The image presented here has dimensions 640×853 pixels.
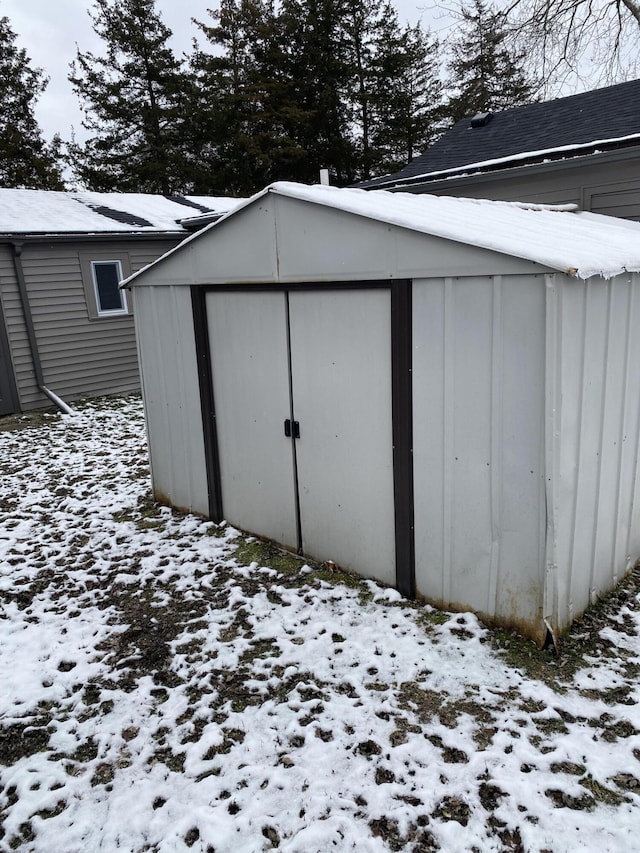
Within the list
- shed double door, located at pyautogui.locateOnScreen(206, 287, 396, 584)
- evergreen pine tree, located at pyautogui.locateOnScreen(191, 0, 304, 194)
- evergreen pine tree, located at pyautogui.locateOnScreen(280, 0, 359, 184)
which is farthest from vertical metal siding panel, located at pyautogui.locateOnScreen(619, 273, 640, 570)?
evergreen pine tree, located at pyautogui.locateOnScreen(280, 0, 359, 184)

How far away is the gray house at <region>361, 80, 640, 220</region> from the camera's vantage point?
6539 mm

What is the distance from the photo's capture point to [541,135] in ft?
27.2

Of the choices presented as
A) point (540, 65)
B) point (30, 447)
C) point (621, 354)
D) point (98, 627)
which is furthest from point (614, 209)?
point (540, 65)

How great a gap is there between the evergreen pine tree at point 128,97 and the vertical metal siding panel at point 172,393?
65.1ft

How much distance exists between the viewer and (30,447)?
26.8 feet

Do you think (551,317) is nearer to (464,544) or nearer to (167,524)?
(464,544)

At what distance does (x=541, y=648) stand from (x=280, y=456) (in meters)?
2.29

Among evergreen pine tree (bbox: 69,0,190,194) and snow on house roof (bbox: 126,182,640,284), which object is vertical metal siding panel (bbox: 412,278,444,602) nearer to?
snow on house roof (bbox: 126,182,640,284)

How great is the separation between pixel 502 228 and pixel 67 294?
28.9 feet

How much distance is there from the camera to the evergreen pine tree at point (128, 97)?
23125 mm

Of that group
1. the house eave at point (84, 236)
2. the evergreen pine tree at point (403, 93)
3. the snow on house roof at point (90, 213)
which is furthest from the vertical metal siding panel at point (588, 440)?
the evergreen pine tree at point (403, 93)

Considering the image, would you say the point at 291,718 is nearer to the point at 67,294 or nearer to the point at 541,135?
the point at 541,135

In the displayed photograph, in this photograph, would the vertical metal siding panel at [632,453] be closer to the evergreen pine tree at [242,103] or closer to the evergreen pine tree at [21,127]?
the evergreen pine tree at [242,103]

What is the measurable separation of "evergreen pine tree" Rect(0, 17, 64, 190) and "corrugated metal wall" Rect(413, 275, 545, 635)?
946 inches
